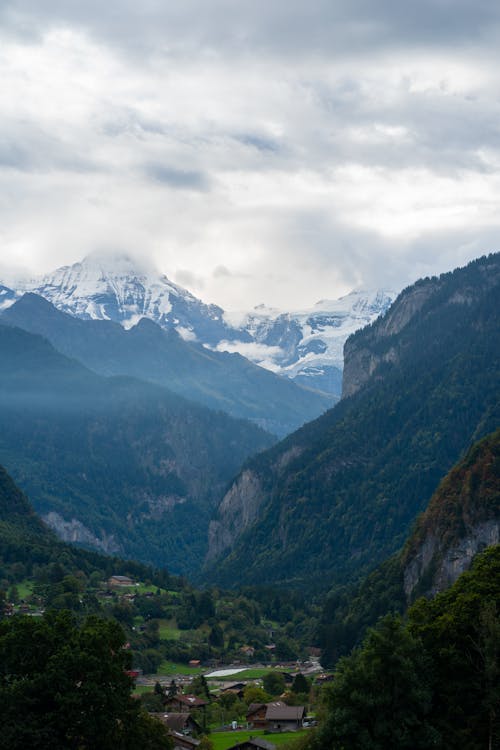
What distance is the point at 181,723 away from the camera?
378 ft

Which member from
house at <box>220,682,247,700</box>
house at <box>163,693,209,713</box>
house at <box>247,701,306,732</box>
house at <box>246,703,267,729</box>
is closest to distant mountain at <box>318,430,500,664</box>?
house at <box>220,682,247,700</box>

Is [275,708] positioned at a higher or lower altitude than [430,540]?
lower

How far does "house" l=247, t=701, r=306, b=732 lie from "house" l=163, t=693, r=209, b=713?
6.95m

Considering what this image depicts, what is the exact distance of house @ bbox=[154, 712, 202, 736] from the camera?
114 metres

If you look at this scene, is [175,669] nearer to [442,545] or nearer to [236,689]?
[236,689]

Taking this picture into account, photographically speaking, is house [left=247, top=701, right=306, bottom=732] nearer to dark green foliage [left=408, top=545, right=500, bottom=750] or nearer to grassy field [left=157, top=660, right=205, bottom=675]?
dark green foliage [left=408, top=545, right=500, bottom=750]

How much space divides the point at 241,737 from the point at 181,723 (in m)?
7.75

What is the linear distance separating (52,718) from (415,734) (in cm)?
2469

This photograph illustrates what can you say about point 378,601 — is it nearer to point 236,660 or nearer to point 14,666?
point 236,660

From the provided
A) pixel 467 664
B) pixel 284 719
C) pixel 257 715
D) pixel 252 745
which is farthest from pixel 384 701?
pixel 257 715

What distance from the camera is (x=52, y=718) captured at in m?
77.5

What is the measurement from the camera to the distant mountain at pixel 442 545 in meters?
162

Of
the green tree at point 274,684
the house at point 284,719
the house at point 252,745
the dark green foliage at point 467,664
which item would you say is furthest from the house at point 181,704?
the dark green foliage at point 467,664

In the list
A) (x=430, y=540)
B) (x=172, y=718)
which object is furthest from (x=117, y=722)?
(x=430, y=540)
